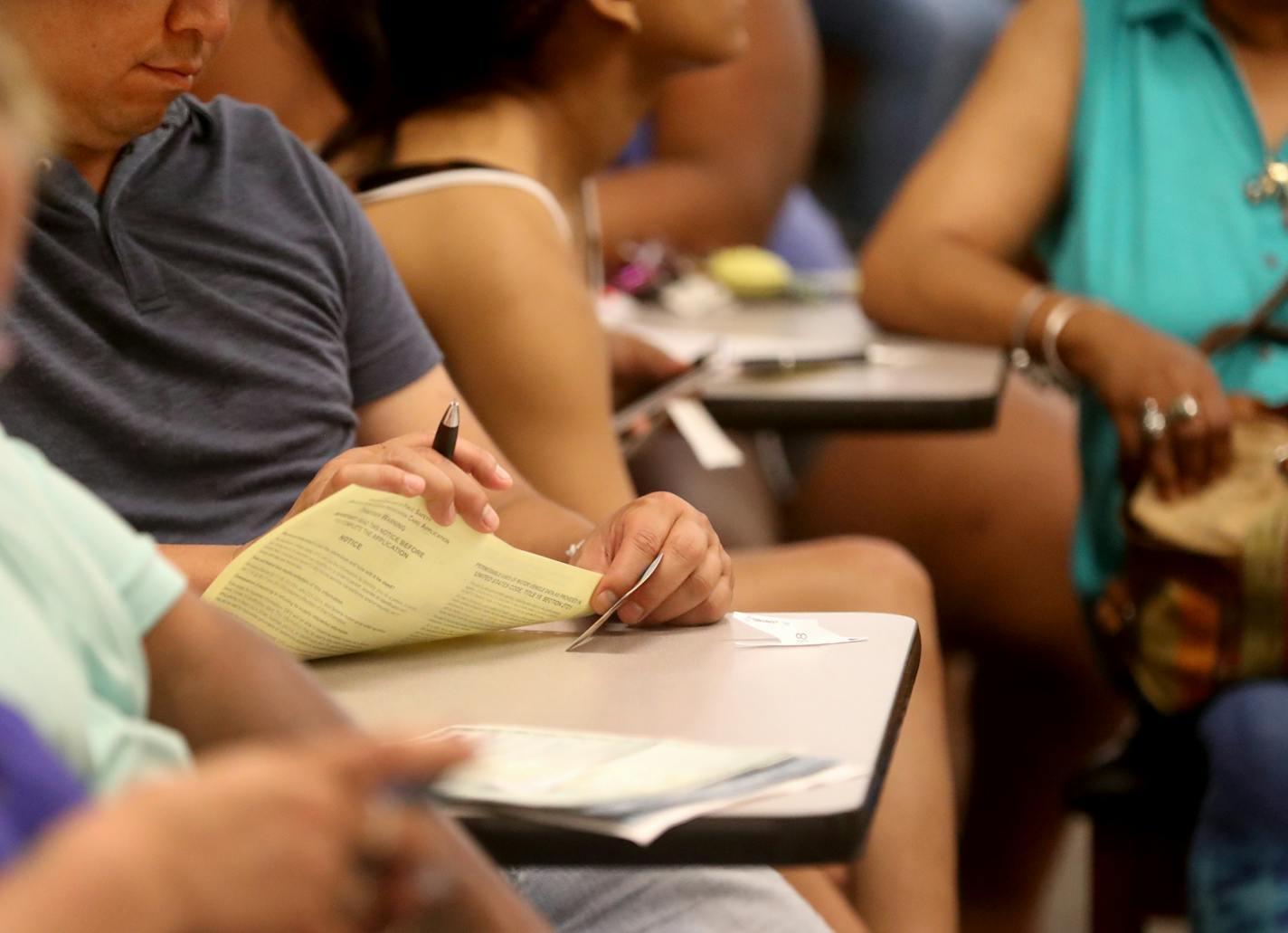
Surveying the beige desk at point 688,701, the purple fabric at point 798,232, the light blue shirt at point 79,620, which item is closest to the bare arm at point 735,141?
the purple fabric at point 798,232

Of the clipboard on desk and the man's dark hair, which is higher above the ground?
the man's dark hair

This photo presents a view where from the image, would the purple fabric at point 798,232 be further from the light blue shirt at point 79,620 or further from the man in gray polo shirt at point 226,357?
the light blue shirt at point 79,620

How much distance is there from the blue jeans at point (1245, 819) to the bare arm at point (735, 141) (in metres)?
1.44

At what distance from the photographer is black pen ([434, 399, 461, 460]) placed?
109cm

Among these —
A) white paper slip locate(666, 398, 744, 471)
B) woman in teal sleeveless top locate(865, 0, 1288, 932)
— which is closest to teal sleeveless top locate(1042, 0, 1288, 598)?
woman in teal sleeveless top locate(865, 0, 1288, 932)

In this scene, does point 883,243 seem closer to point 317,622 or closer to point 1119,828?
point 1119,828

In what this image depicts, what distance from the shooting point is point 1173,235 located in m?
2.04

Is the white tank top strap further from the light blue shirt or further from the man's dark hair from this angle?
the light blue shirt

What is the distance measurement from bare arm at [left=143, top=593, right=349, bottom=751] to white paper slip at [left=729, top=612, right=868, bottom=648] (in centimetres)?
37

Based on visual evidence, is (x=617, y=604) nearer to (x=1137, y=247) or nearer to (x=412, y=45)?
(x=412, y=45)

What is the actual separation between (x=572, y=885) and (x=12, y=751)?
20.4 inches

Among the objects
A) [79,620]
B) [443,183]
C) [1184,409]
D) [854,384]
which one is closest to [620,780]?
[79,620]

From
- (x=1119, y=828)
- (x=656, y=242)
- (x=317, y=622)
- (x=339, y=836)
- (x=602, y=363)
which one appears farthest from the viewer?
(x=656, y=242)

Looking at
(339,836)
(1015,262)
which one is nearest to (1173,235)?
(1015,262)
